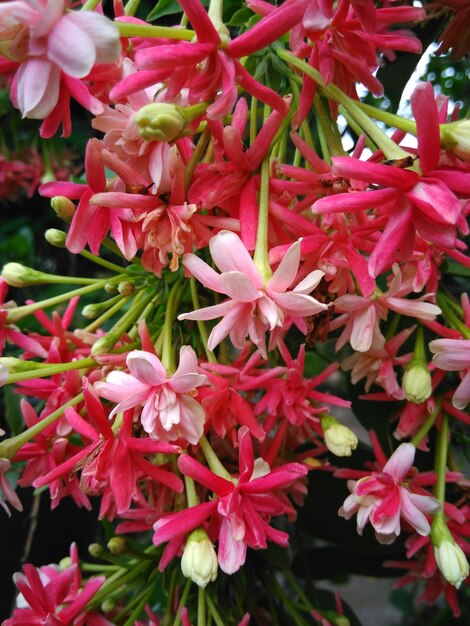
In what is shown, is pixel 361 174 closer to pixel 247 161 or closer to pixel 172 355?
pixel 247 161

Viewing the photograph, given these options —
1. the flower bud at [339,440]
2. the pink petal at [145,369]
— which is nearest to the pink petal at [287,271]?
the pink petal at [145,369]

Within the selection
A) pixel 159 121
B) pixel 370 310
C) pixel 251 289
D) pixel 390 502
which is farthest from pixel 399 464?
pixel 159 121

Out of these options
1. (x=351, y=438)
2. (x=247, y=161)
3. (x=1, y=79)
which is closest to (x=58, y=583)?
(x=351, y=438)

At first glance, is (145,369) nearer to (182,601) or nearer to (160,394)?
(160,394)

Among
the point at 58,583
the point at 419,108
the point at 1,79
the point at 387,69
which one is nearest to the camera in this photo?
the point at 419,108

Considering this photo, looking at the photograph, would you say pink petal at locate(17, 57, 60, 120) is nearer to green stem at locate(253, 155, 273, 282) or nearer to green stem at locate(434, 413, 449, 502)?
green stem at locate(253, 155, 273, 282)

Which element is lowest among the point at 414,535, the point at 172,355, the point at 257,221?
the point at 414,535

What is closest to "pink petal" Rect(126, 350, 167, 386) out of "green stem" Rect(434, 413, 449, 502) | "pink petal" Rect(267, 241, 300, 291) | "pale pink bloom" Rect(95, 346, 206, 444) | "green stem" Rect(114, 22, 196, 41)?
"pale pink bloom" Rect(95, 346, 206, 444)
